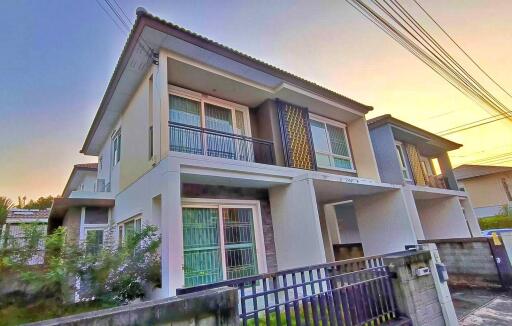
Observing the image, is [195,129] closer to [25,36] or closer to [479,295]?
[25,36]

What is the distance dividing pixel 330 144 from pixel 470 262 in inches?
235

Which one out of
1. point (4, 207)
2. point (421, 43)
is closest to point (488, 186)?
point (421, 43)

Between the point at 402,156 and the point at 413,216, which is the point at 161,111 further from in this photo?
the point at 402,156

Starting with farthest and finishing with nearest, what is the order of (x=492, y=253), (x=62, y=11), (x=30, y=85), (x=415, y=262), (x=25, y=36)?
(x=30, y=85)
(x=492, y=253)
(x=25, y=36)
(x=62, y=11)
(x=415, y=262)

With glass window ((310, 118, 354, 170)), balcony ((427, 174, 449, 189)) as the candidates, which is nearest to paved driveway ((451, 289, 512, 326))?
glass window ((310, 118, 354, 170))

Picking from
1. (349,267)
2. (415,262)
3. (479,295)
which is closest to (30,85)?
(349,267)

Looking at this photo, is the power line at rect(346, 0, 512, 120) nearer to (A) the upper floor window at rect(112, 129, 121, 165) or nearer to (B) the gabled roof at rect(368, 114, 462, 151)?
(B) the gabled roof at rect(368, 114, 462, 151)

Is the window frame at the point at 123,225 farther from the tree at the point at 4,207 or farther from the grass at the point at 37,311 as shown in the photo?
the tree at the point at 4,207

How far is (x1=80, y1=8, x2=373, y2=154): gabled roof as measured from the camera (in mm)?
5797

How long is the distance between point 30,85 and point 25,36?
1985mm

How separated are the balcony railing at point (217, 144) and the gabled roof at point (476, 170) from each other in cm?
2736

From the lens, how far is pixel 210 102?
7969mm

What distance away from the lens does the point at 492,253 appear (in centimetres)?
788

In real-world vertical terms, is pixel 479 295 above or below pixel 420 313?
below
